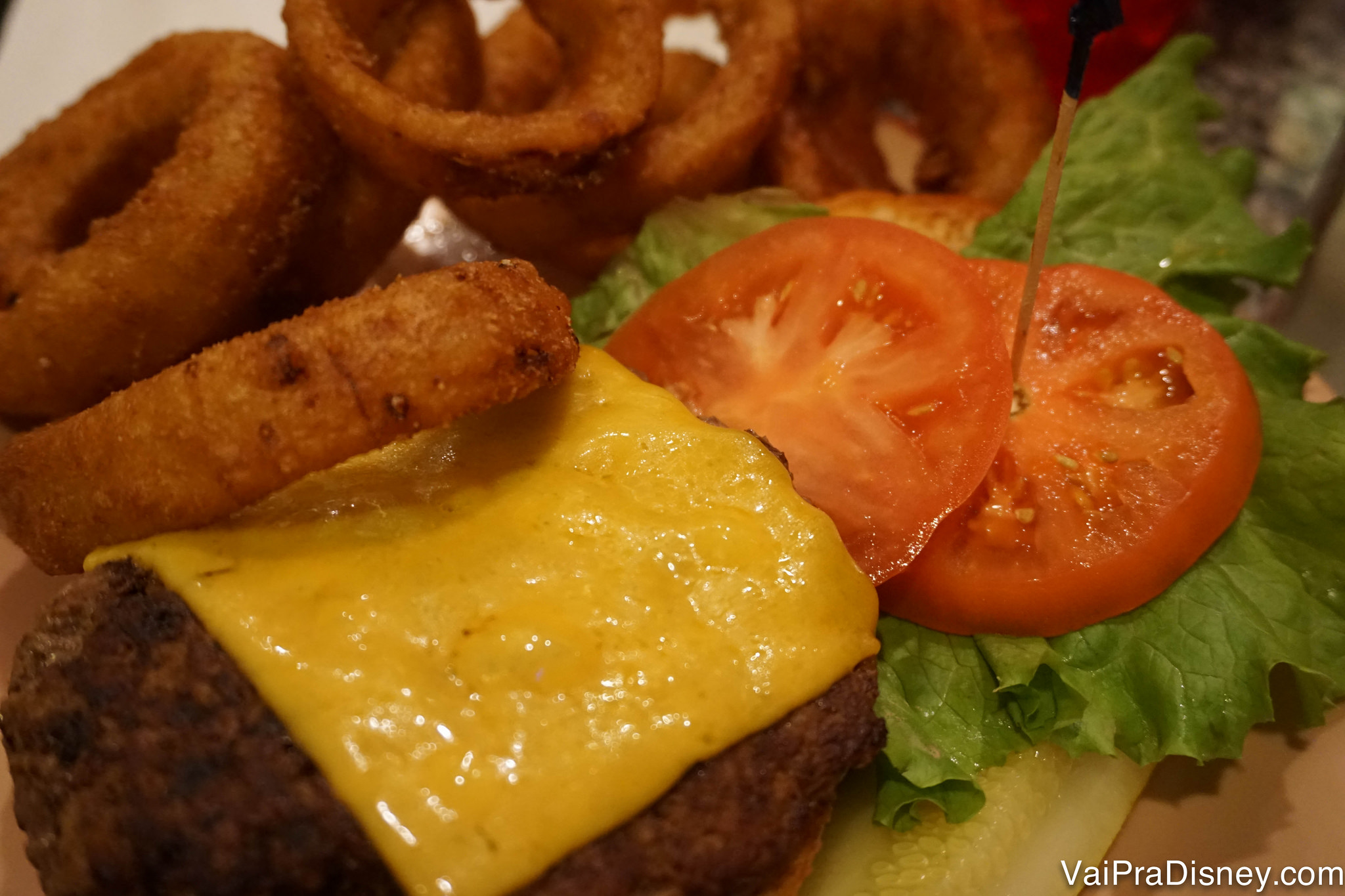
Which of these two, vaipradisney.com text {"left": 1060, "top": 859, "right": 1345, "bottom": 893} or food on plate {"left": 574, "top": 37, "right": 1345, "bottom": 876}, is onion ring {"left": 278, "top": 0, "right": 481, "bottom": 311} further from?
vaipradisney.com text {"left": 1060, "top": 859, "right": 1345, "bottom": 893}

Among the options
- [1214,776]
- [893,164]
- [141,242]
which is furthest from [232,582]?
[893,164]

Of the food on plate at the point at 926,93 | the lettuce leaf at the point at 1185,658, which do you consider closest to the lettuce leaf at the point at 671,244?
the food on plate at the point at 926,93

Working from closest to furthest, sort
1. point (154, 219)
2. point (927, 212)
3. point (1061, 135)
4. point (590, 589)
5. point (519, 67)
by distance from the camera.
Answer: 1. point (590, 589)
2. point (1061, 135)
3. point (154, 219)
4. point (927, 212)
5. point (519, 67)

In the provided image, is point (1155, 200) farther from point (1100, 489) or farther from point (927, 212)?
point (1100, 489)

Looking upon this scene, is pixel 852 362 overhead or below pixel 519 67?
below

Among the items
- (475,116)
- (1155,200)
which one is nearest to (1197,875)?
(1155,200)

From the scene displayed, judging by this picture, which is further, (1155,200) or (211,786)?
(1155,200)

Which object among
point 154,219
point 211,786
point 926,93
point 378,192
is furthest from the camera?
point 926,93
